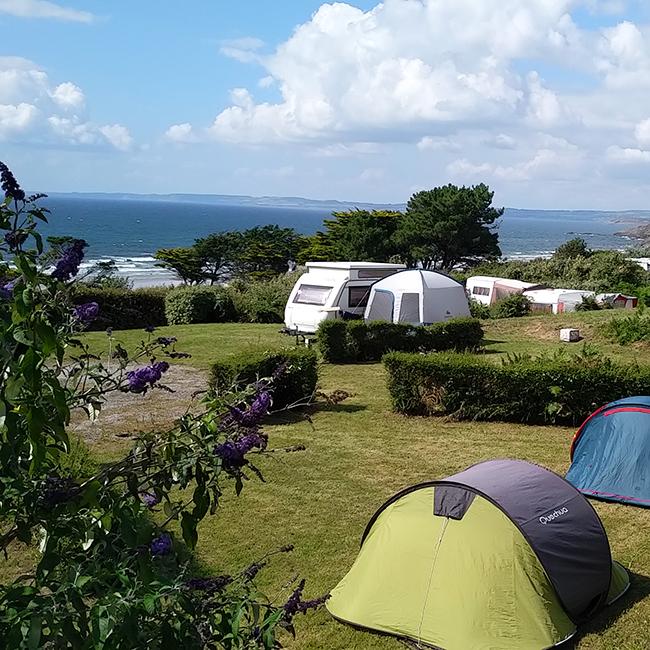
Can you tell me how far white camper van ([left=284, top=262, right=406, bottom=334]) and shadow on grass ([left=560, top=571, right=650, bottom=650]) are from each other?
13077mm

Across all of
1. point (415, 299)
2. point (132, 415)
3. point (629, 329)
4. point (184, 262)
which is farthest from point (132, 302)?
point (184, 262)

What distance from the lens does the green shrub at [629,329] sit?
17875 mm

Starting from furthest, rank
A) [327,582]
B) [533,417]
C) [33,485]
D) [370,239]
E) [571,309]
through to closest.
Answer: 1. [370,239]
2. [571,309]
3. [533,417]
4. [327,582]
5. [33,485]

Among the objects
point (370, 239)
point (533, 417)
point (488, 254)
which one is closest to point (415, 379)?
point (533, 417)

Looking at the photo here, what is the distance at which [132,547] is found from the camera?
1.96 metres

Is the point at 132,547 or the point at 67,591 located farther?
the point at 132,547

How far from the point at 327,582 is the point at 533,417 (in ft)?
21.0

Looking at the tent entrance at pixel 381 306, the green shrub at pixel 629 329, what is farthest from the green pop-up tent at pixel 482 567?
→ the tent entrance at pixel 381 306

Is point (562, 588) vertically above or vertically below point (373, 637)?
above

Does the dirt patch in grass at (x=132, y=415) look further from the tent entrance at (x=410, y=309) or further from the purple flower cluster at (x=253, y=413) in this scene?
the purple flower cluster at (x=253, y=413)

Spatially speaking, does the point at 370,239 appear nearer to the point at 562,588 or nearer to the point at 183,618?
the point at 562,588

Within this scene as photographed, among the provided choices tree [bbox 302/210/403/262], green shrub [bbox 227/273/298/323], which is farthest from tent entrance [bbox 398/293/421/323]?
tree [bbox 302/210/403/262]

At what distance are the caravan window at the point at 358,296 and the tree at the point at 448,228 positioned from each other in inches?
1243

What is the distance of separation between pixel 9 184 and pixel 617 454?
306 inches
